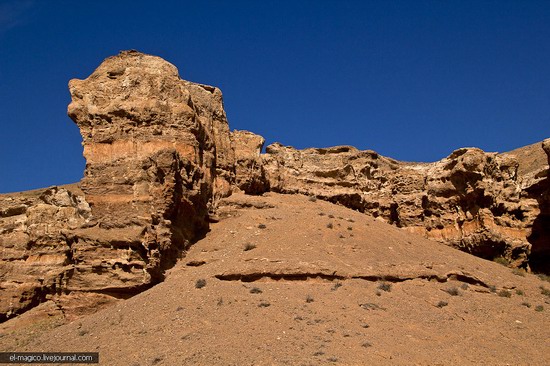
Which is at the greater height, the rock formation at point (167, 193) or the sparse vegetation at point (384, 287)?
the rock formation at point (167, 193)

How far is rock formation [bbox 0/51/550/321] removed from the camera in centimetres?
2089

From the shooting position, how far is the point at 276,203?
30.5 m

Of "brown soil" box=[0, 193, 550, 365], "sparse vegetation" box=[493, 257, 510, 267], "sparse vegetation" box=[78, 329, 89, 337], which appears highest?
"sparse vegetation" box=[493, 257, 510, 267]

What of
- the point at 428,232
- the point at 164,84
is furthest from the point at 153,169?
the point at 428,232

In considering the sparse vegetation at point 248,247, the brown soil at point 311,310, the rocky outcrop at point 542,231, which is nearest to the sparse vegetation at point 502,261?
the rocky outcrop at point 542,231

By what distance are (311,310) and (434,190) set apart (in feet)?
63.9

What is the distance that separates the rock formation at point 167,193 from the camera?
Answer: 20891mm

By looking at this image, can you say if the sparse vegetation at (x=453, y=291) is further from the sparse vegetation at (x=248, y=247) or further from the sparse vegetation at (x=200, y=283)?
the sparse vegetation at (x=200, y=283)

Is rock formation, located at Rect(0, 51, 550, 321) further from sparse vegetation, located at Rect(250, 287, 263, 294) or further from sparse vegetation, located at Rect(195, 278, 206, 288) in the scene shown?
sparse vegetation, located at Rect(250, 287, 263, 294)

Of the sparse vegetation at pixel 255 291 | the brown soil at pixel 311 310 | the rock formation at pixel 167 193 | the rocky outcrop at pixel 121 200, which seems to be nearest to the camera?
the brown soil at pixel 311 310

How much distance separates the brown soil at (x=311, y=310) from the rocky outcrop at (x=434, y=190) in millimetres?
5285

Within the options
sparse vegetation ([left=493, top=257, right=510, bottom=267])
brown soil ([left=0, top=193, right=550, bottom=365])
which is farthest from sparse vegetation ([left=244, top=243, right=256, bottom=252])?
sparse vegetation ([left=493, top=257, right=510, bottom=267])

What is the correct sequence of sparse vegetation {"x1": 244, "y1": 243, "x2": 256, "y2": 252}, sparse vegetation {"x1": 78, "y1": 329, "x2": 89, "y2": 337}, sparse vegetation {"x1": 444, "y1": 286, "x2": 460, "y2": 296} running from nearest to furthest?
1. sparse vegetation {"x1": 78, "y1": 329, "x2": 89, "y2": 337}
2. sparse vegetation {"x1": 444, "y1": 286, "x2": 460, "y2": 296}
3. sparse vegetation {"x1": 244, "y1": 243, "x2": 256, "y2": 252}

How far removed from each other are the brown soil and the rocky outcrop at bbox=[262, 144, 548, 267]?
5285mm
